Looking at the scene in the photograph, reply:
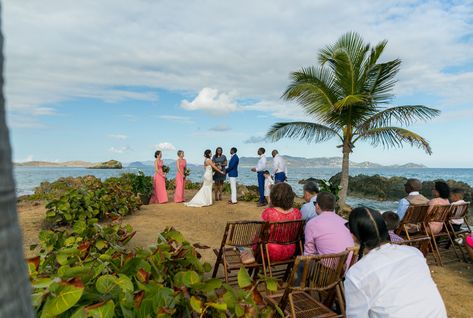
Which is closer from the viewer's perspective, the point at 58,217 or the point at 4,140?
the point at 4,140

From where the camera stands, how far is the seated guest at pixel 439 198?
5.73m

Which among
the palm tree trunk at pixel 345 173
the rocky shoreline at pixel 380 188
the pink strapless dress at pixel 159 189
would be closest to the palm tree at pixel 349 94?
the palm tree trunk at pixel 345 173

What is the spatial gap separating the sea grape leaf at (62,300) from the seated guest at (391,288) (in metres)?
1.42

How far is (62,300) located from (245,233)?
296 centimetres

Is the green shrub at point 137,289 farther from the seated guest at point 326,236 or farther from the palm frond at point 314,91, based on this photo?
the palm frond at point 314,91

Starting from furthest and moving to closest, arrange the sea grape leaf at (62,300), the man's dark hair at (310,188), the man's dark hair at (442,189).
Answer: the man's dark hair at (442,189), the man's dark hair at (310,188), the sea grape leaf at (62,300)

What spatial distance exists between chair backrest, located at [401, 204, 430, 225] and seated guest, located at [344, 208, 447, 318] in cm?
347

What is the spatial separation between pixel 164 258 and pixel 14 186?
54.3 inches

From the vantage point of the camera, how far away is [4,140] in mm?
492

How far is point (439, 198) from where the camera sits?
5.88 metres

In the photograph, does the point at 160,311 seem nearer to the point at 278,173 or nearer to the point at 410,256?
the point at 410,256

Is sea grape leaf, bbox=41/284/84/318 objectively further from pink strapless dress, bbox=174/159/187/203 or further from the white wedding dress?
pink strapless dress, bbox=174/159/187/203

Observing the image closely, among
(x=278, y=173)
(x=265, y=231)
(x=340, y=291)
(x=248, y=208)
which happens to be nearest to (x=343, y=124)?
(x=278, y=173)

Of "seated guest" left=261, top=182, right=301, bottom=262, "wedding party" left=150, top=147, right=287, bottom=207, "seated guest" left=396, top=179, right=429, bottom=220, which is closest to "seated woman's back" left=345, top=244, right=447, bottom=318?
"seated guest" left=261, top=182, right=301, bottom=262
